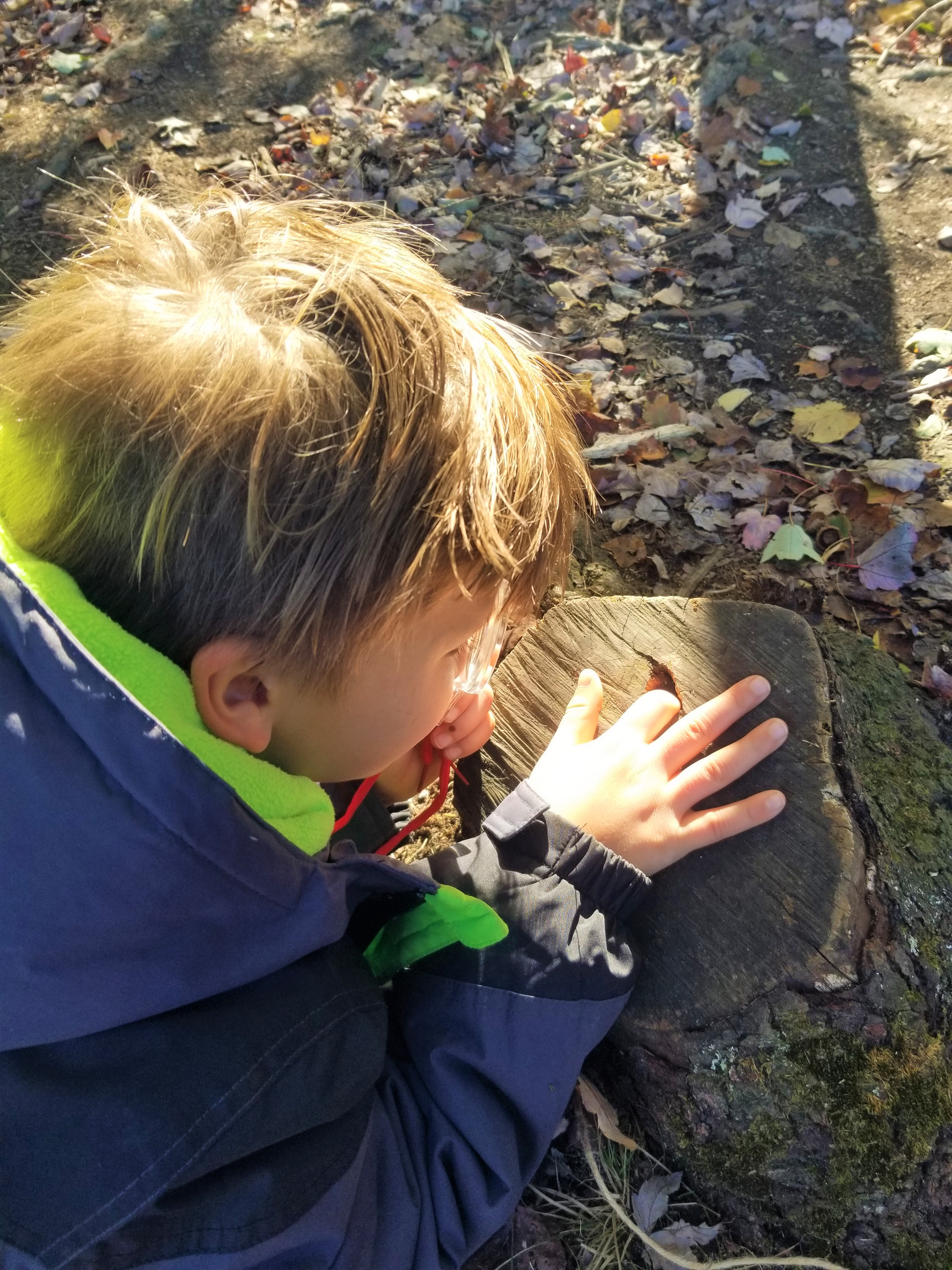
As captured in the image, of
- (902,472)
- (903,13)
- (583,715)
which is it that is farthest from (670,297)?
(903,13)

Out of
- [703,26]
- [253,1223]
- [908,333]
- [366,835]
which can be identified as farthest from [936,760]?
[703,26]

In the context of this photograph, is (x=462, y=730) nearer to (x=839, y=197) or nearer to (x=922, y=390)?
(x=922, y=390)

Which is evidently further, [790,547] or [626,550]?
[626,550]

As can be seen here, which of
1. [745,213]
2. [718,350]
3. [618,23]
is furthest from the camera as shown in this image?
[618,23]

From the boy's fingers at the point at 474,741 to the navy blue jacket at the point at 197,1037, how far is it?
59cm

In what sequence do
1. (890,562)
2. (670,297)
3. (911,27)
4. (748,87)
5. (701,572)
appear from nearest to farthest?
(890,562)
(701,572)
(670,297)
(748,87)
(911,27)

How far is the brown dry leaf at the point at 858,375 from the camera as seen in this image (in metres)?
3.51

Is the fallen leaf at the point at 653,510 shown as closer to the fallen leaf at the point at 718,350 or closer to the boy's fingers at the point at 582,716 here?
the fallen leaf at the point at 718,350

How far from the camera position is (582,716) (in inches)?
81.4

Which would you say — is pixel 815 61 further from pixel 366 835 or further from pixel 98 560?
pixel 98 560

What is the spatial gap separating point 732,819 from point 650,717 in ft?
0.94

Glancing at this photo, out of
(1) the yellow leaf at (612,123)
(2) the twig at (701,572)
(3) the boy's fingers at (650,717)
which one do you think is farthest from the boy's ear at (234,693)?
(1) the yellow leaf at (612,123)

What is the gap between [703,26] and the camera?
17.7ft

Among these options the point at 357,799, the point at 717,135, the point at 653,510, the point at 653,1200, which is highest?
the point at 717,135
